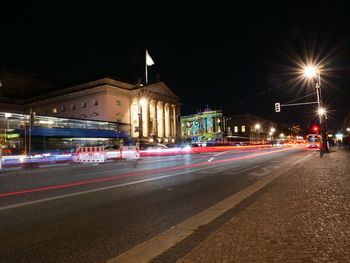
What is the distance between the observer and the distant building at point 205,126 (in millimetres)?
115750

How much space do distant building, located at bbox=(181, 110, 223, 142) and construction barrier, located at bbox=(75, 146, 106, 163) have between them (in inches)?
3379

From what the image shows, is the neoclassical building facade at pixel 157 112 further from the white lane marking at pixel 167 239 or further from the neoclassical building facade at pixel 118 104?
the white lane marking at pixel 167 239

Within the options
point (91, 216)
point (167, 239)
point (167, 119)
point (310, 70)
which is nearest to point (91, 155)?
point (310, 70)

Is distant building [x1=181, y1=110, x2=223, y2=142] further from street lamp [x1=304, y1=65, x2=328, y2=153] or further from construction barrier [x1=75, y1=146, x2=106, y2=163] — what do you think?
construction barrier [x1=75, y1=146, x2=106, y2=163]

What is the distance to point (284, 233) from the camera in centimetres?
478

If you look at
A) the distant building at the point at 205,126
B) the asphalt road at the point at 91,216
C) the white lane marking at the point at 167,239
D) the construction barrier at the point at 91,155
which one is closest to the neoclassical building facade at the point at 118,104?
the distant building at the point at 205,126

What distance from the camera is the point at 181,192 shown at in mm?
9484

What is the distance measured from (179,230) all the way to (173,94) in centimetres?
8488

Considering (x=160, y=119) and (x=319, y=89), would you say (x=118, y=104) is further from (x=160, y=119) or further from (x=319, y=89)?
(x=319, y=89)

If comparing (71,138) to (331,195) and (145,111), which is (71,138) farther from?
(331,195)

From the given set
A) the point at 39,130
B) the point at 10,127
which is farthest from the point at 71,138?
the point at 10,127

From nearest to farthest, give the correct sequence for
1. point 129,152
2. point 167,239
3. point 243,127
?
point 167,239
point 129,152
point 243,127

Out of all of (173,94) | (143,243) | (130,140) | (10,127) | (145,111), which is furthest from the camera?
(173,94)

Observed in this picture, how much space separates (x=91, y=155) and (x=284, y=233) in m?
24.5
